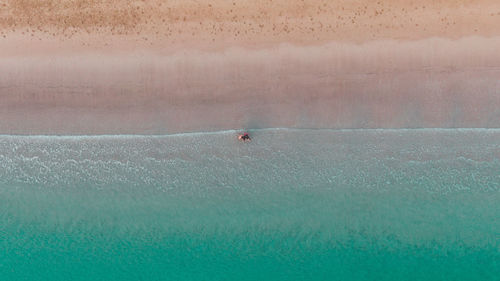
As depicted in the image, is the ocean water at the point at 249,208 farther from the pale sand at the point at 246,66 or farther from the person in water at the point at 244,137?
the pale sand at the point at 246,66

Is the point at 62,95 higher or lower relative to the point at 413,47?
lower

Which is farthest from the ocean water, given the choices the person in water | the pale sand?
the pale sand

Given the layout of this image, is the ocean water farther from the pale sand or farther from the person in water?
the pale sand

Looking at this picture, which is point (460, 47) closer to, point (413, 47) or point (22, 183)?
point (413, 47)

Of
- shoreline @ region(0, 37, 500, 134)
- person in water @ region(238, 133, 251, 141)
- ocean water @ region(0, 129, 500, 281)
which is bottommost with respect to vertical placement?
ocean water @ region(0, 129, 500, 281)

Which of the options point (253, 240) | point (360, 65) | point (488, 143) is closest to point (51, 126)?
point (253, 240)

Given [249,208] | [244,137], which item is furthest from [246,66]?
[249,208]

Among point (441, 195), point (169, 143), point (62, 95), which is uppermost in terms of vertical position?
point (62, 95)
